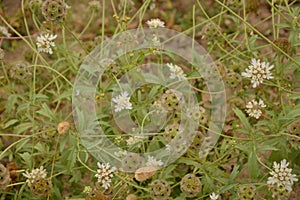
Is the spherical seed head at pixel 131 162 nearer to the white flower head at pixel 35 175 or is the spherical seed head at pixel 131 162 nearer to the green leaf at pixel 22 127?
the white flower head at pixel 35 175

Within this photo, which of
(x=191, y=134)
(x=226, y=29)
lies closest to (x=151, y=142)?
(x=191, y=134)

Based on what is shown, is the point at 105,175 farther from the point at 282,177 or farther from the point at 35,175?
the point at 282,177

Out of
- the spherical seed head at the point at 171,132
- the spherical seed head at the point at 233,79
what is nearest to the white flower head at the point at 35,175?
the spherical seed head at the point at 171,132

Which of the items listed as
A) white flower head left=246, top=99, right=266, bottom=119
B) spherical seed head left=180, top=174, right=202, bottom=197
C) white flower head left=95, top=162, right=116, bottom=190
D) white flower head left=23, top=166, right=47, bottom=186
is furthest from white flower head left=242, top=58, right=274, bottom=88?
white flower head left=23, top=166, right=47, bottom=186

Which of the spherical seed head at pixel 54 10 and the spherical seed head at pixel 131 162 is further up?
the spherical seed head at pixel 54 10

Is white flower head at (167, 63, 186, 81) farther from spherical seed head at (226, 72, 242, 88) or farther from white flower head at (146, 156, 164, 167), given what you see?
white flower head at (146, 156, 164, 167)

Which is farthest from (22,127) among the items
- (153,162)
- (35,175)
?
(153,162)
